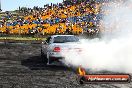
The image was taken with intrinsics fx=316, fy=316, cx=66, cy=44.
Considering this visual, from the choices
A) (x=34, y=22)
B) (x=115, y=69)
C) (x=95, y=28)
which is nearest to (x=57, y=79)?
(x=115, y=69)

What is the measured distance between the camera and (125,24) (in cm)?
1605

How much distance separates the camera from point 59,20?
181ft

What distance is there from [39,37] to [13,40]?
12.5ft

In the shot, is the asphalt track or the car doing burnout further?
the car doing burnout

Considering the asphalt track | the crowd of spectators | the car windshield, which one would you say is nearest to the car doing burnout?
the car windshield

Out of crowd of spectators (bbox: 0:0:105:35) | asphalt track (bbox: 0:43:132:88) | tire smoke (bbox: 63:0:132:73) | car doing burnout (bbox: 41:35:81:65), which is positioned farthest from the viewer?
crowd of spectators (bbox: 0:0:105:35)

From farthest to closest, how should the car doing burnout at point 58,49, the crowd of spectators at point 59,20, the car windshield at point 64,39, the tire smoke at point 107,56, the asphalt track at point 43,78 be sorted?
the crowd of spectators at point 59,20, the car windshield at point 64,39, the car doing burnout at point 58,49, the tire smoke at point 107,56, the asphalt track at point 43,78

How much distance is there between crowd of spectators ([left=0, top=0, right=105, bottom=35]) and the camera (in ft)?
156

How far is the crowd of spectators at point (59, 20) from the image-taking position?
47.7 meters

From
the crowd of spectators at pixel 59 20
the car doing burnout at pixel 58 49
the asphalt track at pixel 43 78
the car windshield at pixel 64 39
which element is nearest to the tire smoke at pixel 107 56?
the car doing burnout at pixel 58 49

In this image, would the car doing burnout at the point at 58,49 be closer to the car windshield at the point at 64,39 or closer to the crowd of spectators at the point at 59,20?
the car windshield at the point at 64,39

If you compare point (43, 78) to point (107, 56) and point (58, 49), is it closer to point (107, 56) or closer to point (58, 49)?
point (58, 49)

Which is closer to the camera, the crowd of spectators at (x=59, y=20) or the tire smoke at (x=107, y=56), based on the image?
the tire smoke at (x=107, y=56)

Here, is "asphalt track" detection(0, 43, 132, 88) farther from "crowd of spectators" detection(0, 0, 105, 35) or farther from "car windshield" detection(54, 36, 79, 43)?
"crowd of spectators" detection(0, 0, 105, 35)
